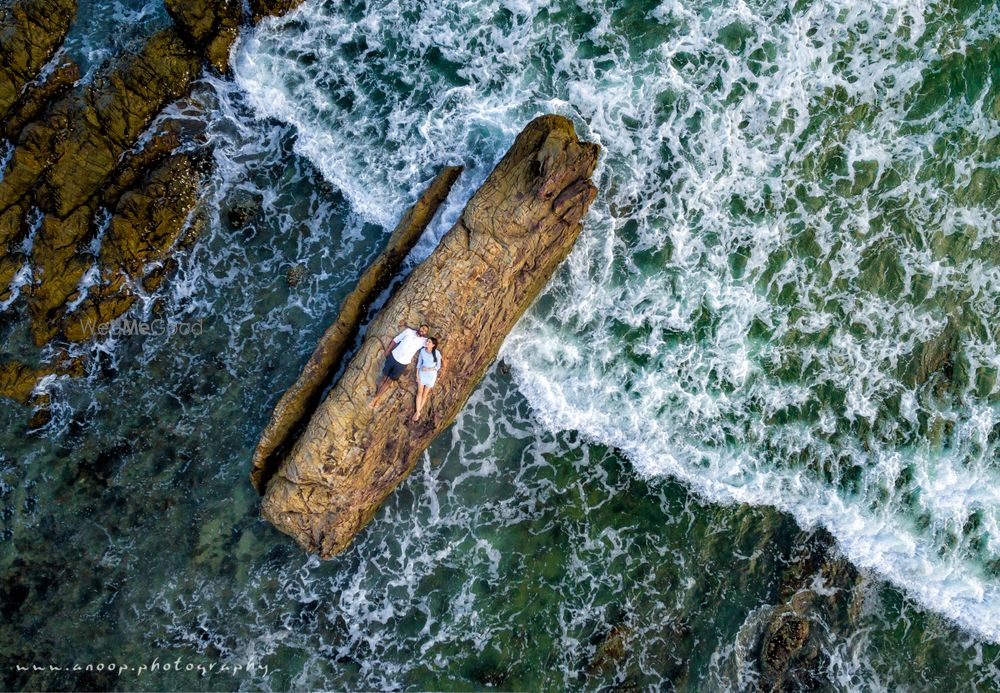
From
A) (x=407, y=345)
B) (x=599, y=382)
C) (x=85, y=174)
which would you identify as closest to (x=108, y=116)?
(x=85, y=174)

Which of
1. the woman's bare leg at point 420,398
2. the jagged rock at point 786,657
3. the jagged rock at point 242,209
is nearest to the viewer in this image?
the woman's bare leg at point 420,398

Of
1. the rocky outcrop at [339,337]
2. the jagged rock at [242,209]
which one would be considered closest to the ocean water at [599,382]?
the jagged rock at [242,209]

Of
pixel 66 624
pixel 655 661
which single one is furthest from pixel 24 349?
pixel 655 661

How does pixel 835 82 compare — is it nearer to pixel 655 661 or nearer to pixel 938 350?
pixel 938 350

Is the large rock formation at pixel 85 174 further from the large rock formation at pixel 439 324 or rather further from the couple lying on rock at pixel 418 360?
the couple lying on rock at pixel 418 360

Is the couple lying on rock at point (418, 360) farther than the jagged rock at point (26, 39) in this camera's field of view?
No
